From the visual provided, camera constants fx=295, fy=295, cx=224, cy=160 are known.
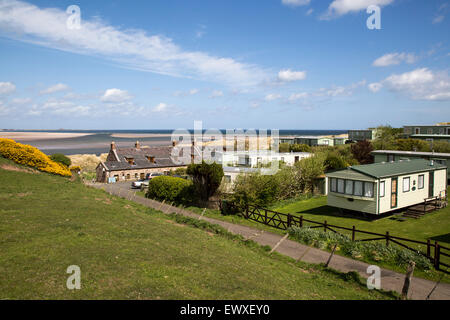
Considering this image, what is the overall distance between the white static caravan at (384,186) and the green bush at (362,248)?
5.93m

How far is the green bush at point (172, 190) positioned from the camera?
3431 centimetres

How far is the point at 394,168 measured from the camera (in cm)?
2545

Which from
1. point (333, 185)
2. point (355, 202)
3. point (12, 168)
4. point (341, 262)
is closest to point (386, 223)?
point (355, 202)

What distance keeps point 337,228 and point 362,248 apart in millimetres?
4875

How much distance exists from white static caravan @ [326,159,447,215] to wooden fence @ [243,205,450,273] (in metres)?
3.64

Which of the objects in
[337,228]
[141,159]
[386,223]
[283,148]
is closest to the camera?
[337,228]

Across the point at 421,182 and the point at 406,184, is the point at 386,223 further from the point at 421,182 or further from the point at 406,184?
the point at 421,182

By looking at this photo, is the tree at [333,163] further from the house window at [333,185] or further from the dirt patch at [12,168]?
the dirt patch at [12,168]

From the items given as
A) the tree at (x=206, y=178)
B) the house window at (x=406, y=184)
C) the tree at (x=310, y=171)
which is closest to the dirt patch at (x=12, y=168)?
the tree at (x=206, y=178)

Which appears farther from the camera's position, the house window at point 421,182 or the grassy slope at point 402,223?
the house window at point 421,182

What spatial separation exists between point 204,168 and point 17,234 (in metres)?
20.5

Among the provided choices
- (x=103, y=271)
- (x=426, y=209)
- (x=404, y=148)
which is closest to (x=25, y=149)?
(x=103, y=271)

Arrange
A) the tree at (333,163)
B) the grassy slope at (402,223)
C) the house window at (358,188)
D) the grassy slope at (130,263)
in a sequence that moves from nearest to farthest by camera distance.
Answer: the grassy slope at (130,263) → the grassy slope at (402,223) → the house window at (358,188) → the tree at (333,163)

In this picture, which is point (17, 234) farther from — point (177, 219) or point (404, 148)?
point (404, 148)
